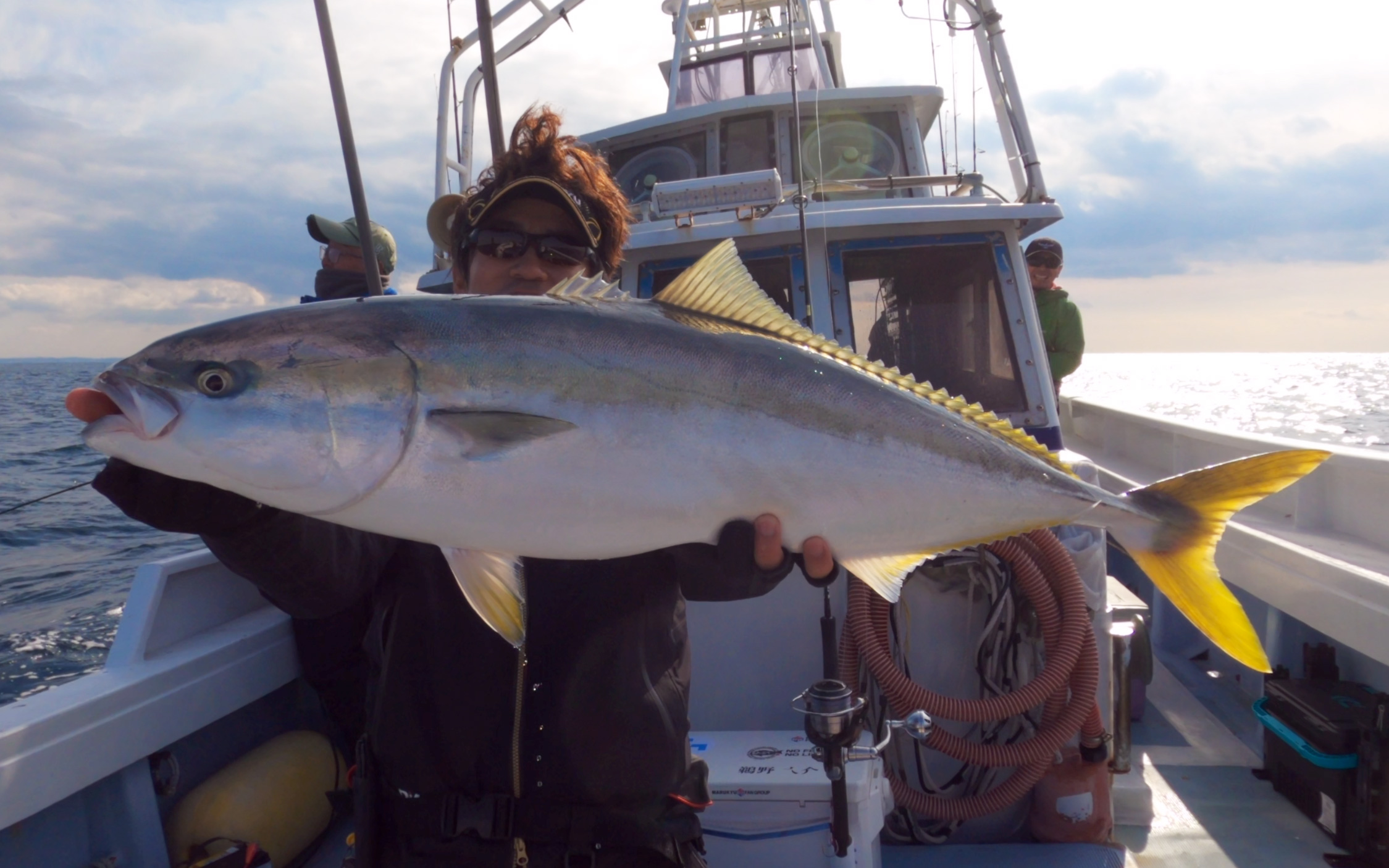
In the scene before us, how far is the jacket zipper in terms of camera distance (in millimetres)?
1617

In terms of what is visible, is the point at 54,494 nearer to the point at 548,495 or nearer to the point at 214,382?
the point at 214,382

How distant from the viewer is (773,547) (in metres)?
Answer: 1.79

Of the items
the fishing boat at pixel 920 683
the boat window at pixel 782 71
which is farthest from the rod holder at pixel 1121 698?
the boat window at pixel 782 71

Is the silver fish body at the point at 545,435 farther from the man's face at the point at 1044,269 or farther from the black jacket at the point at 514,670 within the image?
the man's face at the point at 1044,269

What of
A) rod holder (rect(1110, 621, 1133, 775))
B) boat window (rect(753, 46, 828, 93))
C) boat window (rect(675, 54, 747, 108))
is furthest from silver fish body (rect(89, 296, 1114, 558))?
boat window (rect(675, 54, 747, 108))

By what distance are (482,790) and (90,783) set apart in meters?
1.72

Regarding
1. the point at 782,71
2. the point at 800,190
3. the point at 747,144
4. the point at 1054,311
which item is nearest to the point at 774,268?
the point at 800,190

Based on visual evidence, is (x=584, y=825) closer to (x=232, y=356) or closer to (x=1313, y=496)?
(x=232, y=356)

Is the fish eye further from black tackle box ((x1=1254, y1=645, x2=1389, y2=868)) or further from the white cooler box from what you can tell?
black tackle box ((x1=1254, y1=645, x2=1389, y2=868))

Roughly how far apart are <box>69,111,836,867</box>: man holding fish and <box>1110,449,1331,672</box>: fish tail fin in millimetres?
878

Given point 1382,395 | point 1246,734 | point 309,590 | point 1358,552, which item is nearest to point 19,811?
point 309,590

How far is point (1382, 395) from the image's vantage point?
43688 mm

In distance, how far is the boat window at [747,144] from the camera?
666cm

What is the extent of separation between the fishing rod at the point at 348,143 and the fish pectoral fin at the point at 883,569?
218 cm
